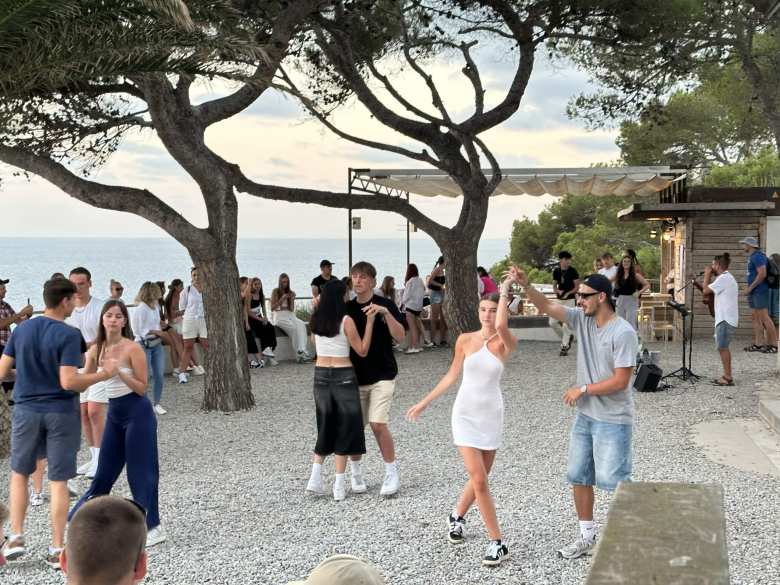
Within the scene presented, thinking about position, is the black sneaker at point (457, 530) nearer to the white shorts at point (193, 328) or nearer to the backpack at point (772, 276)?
the white shorts at point (193, 328)

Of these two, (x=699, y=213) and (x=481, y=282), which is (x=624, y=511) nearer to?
(x=481, y=282)

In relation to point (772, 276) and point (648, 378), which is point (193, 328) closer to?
point (648, 378)

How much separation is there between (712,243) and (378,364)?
44.9 feet

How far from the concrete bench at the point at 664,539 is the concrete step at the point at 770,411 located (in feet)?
22.3

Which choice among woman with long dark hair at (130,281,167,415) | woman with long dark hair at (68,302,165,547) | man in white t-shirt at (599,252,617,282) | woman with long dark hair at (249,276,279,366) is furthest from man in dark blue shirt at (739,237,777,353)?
woman with long dark hair at (68,302,165,547)

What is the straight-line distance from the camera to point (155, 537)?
6285 mm

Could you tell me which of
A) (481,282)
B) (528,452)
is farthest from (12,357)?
(481,282)

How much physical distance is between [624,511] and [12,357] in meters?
4.08

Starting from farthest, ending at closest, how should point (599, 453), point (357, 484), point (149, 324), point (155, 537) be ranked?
point (149, 324) < point (357, 484) < point (155, 537) < point (599, 453)

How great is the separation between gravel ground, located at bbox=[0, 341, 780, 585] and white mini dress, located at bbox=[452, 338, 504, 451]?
736 mm

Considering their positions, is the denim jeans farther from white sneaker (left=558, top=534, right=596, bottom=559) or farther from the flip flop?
the flip flop

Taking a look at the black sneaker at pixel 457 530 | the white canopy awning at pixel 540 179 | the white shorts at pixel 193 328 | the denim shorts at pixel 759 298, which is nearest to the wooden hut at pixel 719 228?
the white canopy awning at pixel 540 179

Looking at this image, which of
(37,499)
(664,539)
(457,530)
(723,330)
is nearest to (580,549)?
(457,530)

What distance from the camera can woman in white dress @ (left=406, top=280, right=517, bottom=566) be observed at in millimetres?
5637
